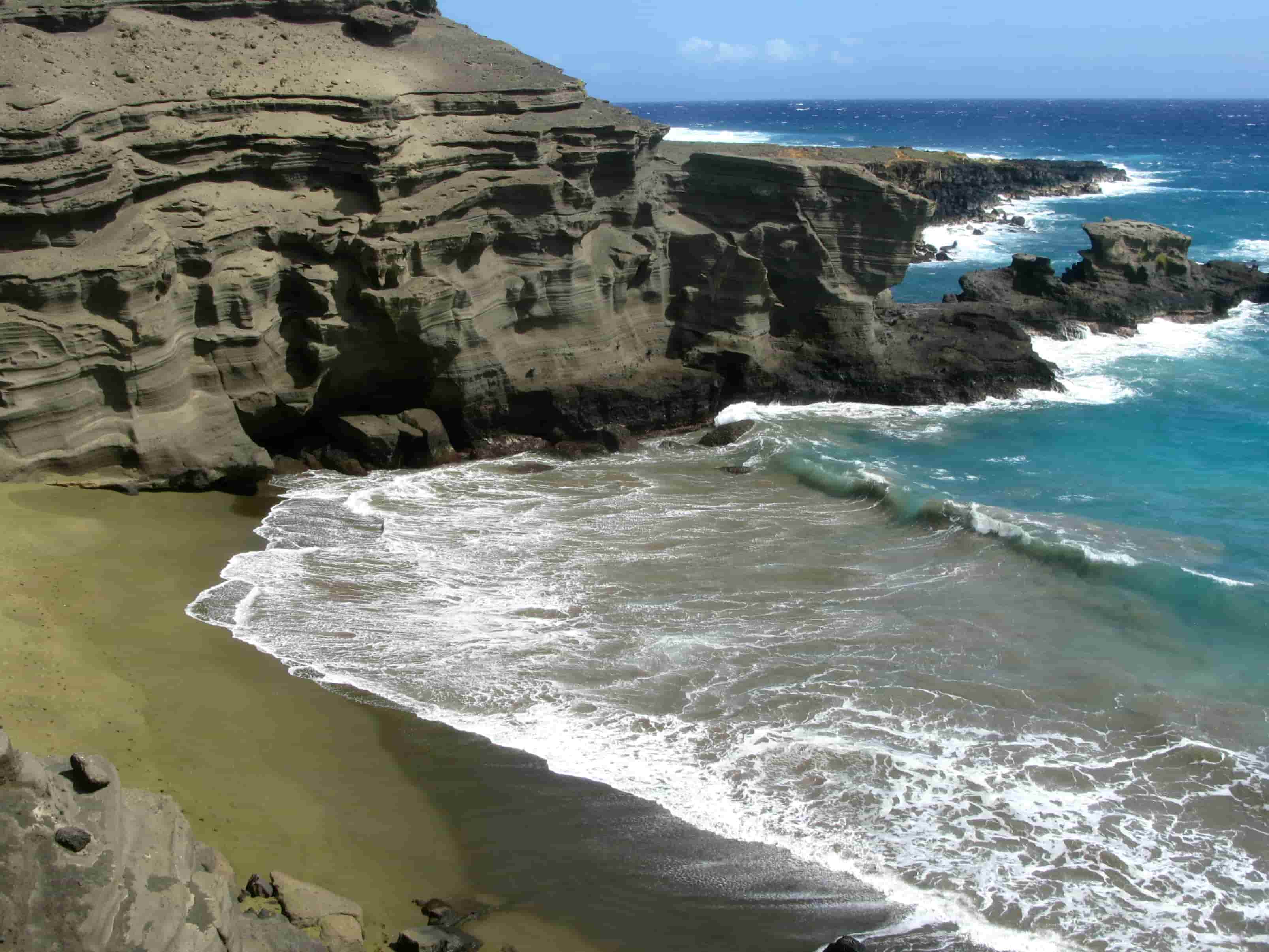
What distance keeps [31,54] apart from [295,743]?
549 inches

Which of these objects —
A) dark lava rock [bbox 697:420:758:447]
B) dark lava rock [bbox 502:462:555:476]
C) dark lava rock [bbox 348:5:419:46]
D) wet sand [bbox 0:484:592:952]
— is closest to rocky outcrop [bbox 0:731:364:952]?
wet sand [bbox 0:484:592:952]

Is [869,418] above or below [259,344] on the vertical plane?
below

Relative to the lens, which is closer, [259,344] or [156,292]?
[156,292]

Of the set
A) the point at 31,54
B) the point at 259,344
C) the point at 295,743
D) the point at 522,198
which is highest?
the point at 31,54

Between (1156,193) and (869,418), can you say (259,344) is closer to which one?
(869,418)

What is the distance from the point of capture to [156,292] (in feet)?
62.3

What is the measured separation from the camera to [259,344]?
20.5m

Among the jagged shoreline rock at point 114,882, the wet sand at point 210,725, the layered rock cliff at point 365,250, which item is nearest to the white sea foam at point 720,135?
the layered rock cliff at point 365,250

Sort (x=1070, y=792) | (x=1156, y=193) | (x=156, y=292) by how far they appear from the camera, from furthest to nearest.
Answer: (x=1156, y=193) → (x=156, y=292) → (x=1070, y=792)

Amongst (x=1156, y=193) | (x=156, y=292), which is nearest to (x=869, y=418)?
(x=156, y=292)

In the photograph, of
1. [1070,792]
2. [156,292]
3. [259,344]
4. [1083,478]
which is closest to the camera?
[1070,792]

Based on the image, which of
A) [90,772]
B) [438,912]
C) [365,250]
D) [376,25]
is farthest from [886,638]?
[376,25]

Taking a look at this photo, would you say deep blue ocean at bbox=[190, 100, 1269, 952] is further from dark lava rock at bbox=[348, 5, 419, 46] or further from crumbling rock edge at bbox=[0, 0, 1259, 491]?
dark lava rock at bbox=[348, 5, 419, 46]

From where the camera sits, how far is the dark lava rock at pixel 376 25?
2412 cm
